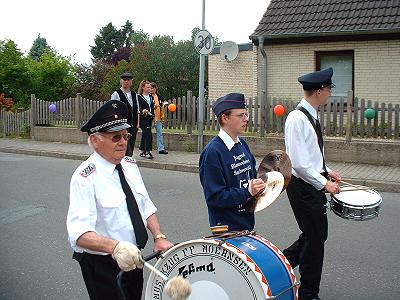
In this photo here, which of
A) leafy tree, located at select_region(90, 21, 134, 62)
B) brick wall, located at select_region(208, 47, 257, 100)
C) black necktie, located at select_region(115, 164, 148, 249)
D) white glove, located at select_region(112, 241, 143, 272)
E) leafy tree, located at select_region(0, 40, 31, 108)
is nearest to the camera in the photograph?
white glove, located at select_region(112, 241, 143, 272)

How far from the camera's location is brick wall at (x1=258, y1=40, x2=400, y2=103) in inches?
606

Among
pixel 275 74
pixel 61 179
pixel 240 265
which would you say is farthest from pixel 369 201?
pixel 275 74

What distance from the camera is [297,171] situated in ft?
14.1

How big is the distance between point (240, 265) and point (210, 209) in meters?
0.89

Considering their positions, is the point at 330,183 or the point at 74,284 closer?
the point at 330,183

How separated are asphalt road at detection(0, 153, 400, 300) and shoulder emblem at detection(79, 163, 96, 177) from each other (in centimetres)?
253

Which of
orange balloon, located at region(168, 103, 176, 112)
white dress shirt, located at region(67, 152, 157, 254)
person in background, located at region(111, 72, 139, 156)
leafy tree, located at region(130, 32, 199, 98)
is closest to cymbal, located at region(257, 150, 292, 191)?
white dress shirt, located at region(67, 152, 157, 254)

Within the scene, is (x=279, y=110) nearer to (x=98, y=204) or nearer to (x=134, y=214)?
(x=134, y=214)

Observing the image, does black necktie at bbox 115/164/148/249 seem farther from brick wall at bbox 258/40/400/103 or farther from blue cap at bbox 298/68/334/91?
brick wall at bbox 258/40/400/103

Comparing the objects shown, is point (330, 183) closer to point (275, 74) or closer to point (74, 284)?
point (74, 284)

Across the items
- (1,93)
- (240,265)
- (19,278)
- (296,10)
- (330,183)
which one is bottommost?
(19,278)

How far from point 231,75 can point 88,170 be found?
59.2ft

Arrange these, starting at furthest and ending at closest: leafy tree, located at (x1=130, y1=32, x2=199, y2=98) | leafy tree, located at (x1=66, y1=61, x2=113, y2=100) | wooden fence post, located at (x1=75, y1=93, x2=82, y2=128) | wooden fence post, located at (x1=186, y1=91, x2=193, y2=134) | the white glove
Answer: leafy tree, located at (x1=130, y1=32, x2=199, y2=98), leafy tree, located at (x1=66, y1=61, x2=113, y2=100), wooden fence post, located at (x1=75, y1=93, x2=82, y2=128), wooden fence post, located at (x1=186, y1=91, x2=193, y2=134), the white glove

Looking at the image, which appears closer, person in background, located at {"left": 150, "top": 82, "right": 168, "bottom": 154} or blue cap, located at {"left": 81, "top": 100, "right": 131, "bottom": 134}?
blue cap, located at {"left": 81, "top": 100, "right": 131, "bottom": 134}
